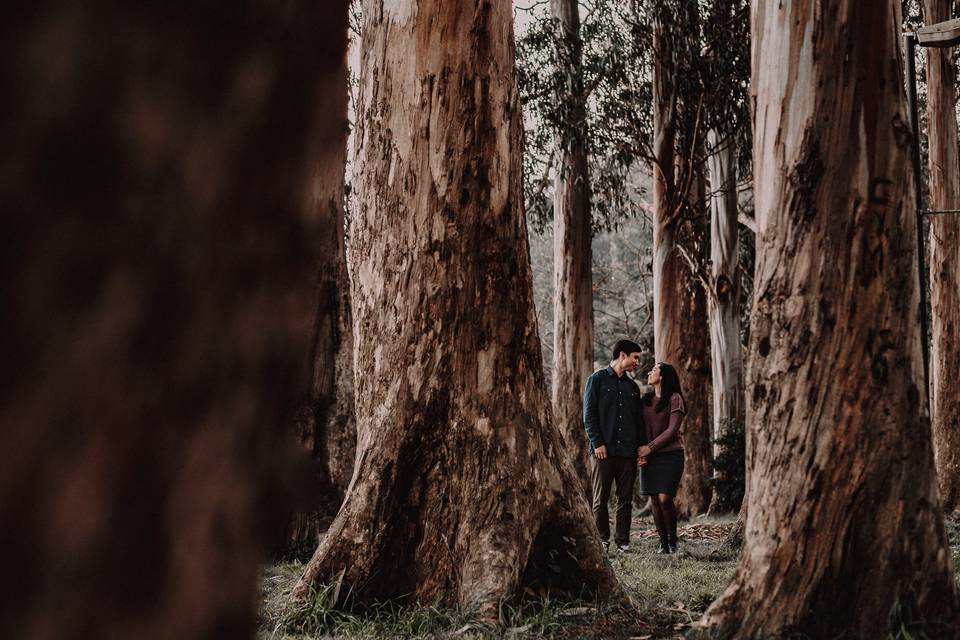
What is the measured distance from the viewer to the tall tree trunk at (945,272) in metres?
12.7

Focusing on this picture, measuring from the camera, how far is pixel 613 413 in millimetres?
8773

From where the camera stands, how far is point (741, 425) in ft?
47.7

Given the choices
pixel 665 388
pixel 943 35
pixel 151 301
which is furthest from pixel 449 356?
pixel 943 35

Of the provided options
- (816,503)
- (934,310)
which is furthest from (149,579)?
(934,310)

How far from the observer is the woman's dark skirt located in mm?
8656

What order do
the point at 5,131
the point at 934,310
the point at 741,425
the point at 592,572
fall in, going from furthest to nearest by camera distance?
the point at 741,425 < the point at 934,310 < the point at 592,572 < the point at 5,131

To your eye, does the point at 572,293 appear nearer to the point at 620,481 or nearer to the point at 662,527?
the point at 620,481

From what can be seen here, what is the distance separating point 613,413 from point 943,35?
14.2 feet

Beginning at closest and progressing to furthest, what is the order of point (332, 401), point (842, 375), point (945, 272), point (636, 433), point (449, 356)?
point (842, 375), point (449, 356), point (332, 401), point (636, 433), point (945, 272)

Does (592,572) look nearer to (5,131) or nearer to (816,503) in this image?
(816,503)

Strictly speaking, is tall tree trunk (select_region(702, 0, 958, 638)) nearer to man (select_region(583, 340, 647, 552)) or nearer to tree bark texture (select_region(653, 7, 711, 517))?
man (select_region(583, 340, 647, 552))

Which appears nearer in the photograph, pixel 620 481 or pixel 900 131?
pixel 900 131

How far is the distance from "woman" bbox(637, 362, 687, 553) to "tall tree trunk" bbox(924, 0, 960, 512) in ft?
17.1

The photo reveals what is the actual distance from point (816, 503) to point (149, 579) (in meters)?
3.71
